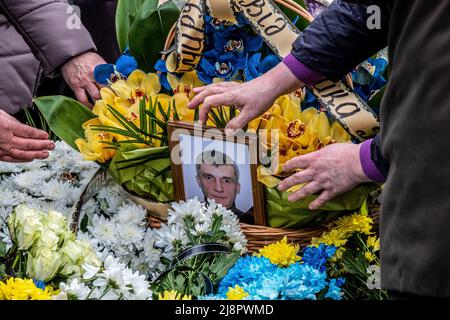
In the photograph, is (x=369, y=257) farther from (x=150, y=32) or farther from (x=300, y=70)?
(x=150, y=32)

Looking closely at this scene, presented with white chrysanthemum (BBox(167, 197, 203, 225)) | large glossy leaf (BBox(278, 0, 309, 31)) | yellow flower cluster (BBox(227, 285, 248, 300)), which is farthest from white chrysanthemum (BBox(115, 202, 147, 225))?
large glossy leaf (BBox(278, 0, 309, 31))

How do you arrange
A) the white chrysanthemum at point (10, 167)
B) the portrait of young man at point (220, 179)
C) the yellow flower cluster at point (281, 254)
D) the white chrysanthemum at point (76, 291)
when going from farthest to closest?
1. the white chrysanthemum at point (10, 167)
2. the portrait of young man at point (220, 179)
3. the yellow flower cluster at point (281, 254)
4. the white chrysanthemum at point (76, 291)

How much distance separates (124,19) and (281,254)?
0.74m

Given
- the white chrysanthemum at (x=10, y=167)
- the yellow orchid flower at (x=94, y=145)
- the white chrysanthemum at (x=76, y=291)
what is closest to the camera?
the white chrysanthemum at (x=76, y=291)

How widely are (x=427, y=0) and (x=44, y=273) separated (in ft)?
2.45

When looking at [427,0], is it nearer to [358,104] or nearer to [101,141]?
[358,104]

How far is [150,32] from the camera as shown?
1513 mm

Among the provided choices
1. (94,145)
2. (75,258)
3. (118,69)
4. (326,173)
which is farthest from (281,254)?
(118,69)

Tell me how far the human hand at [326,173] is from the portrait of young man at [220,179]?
0.37 feet

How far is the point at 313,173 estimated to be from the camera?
1.25m

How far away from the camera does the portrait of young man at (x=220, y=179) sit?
1.35 metres

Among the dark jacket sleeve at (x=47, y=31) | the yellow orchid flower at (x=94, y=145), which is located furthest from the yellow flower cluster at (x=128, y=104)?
the dark jacket sleeve at (x=47, y=31)

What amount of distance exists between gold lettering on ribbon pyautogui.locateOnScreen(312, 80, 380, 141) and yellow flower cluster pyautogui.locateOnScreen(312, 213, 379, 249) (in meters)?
0.17

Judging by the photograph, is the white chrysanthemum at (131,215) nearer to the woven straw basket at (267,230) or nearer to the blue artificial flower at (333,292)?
the woven straw basket at (267,230)
